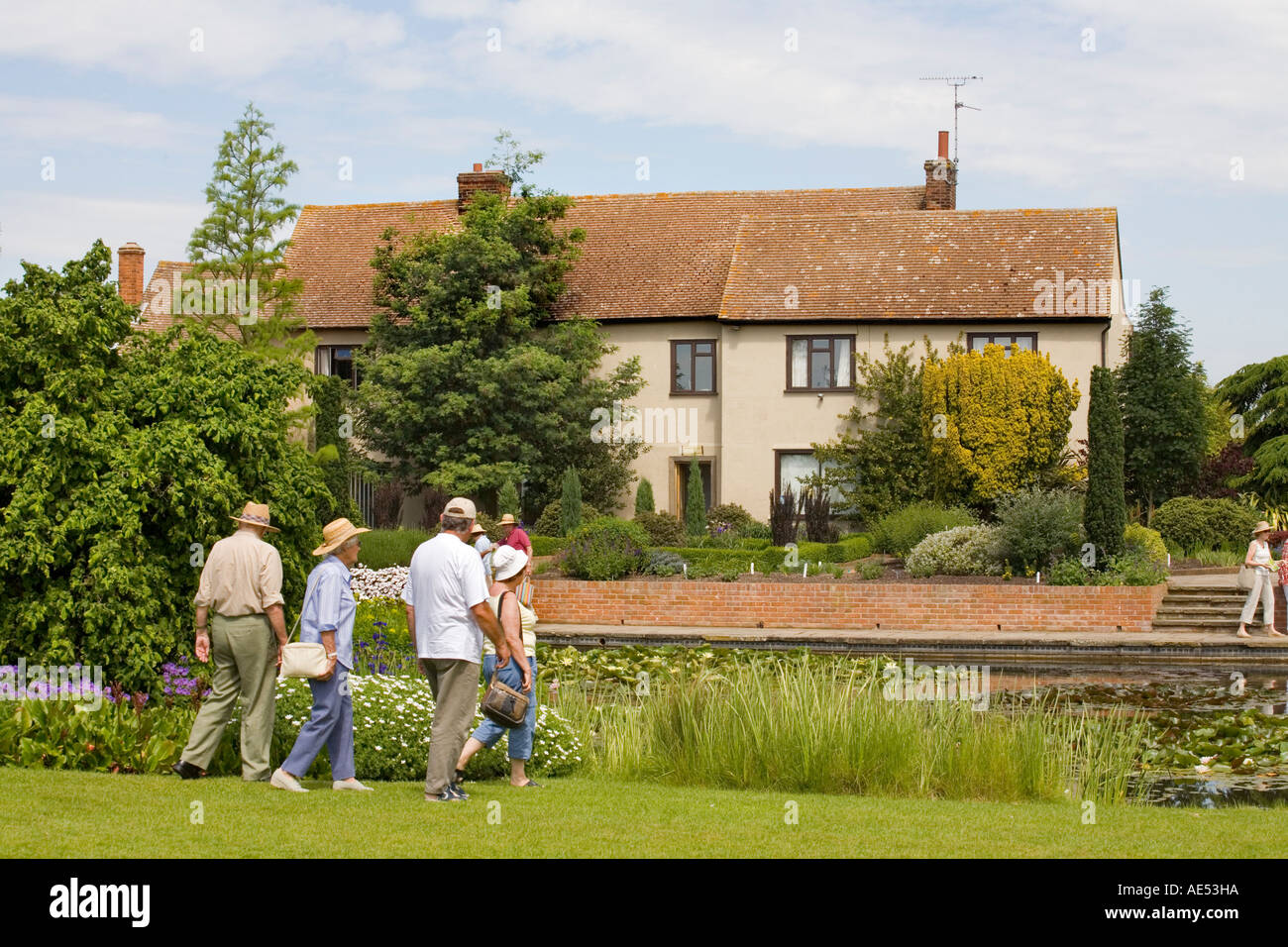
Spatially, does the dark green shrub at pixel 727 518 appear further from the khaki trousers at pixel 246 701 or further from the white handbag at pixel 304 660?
the white handbag at pixel 304 660

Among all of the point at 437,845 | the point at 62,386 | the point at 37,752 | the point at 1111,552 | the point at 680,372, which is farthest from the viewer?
the point at 680,372

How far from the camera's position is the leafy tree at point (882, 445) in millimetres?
31141

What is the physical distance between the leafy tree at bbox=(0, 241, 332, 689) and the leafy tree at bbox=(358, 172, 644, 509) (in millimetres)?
18093

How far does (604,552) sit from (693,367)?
10.5 m

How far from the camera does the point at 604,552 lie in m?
24.8

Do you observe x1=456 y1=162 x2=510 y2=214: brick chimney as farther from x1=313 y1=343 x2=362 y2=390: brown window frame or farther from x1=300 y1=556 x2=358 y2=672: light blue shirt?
x1=300 y1=556 x2=358 y2=672: light blue shirt

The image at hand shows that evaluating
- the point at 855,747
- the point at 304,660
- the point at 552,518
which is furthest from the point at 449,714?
the point at 552,518

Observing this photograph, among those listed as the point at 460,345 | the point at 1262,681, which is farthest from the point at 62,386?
the point at 460,345

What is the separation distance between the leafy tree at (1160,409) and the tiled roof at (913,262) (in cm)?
213

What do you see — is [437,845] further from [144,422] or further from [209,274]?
[209,274]

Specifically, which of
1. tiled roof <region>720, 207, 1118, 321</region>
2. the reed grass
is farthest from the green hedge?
the reed grass

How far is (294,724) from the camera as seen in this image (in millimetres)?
10062

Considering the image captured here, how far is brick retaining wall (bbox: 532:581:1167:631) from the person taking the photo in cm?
2239
